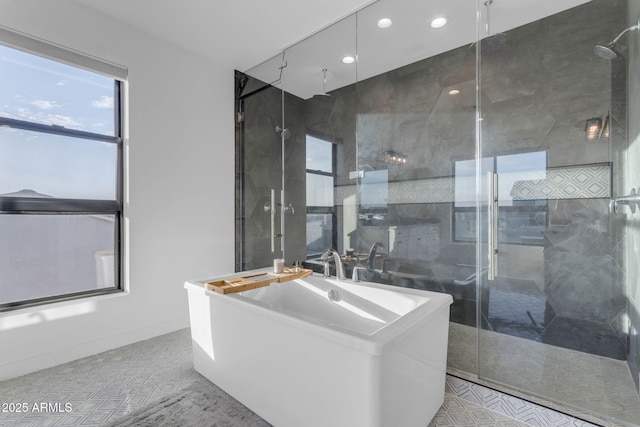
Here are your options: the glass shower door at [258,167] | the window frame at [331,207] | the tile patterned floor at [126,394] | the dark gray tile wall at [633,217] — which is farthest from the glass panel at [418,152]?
the glass shower door at [258,167]

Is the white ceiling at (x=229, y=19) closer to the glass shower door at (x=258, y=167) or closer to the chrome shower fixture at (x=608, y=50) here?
the glass shower door at (x=258, y=167)

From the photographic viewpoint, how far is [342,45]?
272cm

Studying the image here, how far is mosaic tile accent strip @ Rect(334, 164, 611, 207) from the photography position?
75.2 inches

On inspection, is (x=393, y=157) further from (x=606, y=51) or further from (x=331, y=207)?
(x=606, y=51)

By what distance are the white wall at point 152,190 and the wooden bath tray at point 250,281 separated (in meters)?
1.05

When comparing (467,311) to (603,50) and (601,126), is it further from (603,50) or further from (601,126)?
(603,50)

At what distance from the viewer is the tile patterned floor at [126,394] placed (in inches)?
64.2

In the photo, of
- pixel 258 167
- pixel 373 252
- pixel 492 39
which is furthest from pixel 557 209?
pixel 258 167

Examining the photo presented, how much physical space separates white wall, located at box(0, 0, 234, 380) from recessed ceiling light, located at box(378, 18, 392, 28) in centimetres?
181

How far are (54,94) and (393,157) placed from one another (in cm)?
285

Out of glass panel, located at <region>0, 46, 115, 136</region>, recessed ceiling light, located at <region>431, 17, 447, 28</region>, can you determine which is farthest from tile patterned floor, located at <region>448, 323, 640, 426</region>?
glass panel, located at <region>0, 46, 115, 136</region>

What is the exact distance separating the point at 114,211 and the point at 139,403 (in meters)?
1.58

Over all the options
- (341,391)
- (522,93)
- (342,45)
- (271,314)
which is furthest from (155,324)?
(522,93)

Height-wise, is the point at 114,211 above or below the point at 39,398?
above
